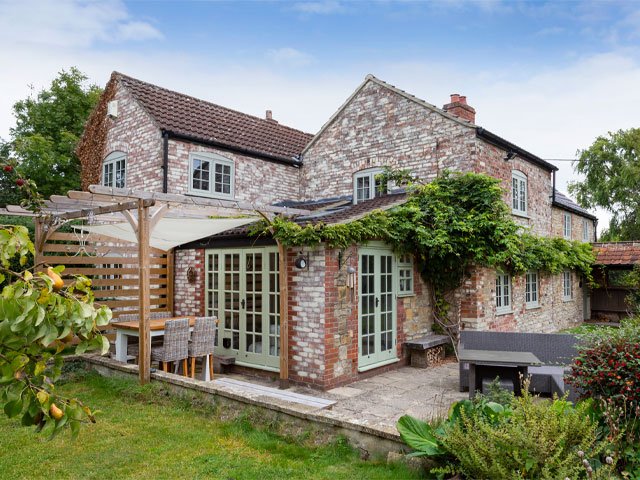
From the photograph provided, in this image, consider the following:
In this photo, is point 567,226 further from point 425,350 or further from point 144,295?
point 144,295

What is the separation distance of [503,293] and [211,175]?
8092 millimetres

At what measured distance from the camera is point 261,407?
17.6 feet

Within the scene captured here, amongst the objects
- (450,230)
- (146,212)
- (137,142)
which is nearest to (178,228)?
(146,212)

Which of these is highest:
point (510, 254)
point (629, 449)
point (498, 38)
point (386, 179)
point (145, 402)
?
point (498, 38)

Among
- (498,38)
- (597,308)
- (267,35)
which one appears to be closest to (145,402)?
(267,35)

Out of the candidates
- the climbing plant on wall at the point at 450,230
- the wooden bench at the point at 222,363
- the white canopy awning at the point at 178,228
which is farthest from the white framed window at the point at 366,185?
the wooden bench at the point at 222,363

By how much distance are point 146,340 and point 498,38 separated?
36.2 ft

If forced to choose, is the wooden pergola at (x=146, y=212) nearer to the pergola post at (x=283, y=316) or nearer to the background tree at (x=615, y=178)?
the pergola post at (x=283, y=316)

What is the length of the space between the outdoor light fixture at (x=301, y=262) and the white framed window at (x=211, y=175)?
4.74m

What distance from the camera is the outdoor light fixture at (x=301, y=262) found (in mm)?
7336

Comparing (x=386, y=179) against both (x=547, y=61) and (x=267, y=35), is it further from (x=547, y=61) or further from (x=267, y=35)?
(x=547, y=61)

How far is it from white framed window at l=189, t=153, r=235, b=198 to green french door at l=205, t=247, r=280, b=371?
8.26ft

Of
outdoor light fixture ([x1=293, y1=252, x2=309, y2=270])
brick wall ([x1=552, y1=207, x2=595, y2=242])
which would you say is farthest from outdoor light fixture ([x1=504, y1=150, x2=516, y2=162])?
outdoor light fixture ([x1=293, y1=252, x2=309, y2=270])

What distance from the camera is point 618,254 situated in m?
16.5
